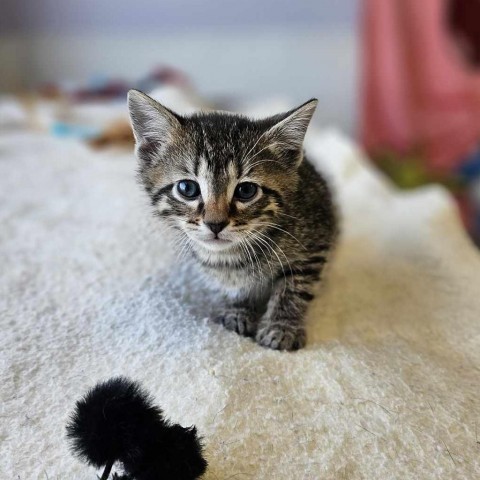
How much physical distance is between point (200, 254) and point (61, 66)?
7.13 feet

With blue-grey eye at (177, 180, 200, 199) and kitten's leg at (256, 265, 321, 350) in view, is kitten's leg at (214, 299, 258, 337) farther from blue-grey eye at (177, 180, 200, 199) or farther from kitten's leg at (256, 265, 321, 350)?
blue-grey eye at (177, 180, 200, 199)

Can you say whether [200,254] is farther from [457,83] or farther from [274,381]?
[457,83]

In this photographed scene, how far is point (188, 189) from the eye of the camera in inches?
35.2

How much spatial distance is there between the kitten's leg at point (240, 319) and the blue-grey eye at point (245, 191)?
0.73 feet

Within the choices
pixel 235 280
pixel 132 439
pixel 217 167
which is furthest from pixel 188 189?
pixel 132 439

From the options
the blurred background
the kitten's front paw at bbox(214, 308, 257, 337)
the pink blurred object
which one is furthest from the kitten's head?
the pink blurred object

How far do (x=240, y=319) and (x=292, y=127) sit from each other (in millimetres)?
363

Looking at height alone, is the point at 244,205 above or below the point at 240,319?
above

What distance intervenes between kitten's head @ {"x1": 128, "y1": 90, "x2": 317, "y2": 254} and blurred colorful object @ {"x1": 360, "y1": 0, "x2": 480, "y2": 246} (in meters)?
1.49

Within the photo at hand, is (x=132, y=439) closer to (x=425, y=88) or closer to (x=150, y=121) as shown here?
(x=150, y=121)

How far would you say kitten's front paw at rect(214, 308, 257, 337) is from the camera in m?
0.93

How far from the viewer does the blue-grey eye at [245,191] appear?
88 cm

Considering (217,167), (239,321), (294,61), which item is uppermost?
(217,167)

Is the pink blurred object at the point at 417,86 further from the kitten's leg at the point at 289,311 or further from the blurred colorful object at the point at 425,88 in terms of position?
the kitten's leg at the point at 289,311
